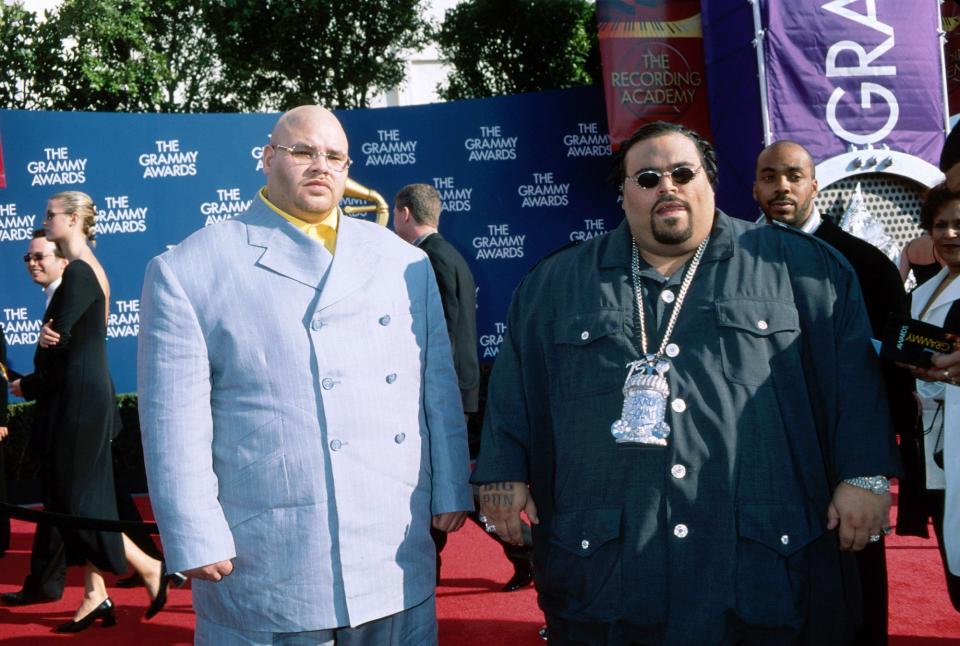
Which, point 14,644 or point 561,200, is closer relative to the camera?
point 14,644

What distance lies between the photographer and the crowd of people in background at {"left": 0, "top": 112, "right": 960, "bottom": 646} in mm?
2514

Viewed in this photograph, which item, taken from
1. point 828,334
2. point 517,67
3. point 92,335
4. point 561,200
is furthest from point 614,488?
point 517,67

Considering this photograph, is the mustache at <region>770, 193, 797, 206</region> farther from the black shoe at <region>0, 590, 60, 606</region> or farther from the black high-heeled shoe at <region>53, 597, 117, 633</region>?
the black shoe at <region>0, 590, 60, 606</region>

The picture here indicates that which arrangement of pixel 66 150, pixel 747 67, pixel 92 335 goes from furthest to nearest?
pixel 66 150 → pixel 747 67 → pixel 92 335

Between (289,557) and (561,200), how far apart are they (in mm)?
8161

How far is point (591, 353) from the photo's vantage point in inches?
105

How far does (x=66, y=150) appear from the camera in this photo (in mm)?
9828

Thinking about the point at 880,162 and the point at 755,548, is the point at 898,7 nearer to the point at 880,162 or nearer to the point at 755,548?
the point at 880,162

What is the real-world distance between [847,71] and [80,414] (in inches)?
275

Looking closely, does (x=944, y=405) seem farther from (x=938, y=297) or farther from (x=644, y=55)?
(x=644, y=55)

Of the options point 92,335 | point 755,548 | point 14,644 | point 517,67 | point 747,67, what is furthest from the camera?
point 517,67

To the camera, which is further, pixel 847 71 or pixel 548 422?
pixel 847 71

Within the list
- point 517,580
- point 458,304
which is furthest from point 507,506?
point 458,304

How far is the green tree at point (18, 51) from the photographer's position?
20.4 meters
